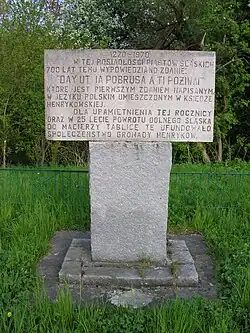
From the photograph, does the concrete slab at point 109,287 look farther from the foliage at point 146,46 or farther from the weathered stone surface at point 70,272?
the foliage at point 146,46

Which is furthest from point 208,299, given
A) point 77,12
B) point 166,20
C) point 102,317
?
point 77,12

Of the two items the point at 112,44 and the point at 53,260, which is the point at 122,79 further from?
the point at 112,44

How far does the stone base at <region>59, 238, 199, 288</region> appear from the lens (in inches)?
146

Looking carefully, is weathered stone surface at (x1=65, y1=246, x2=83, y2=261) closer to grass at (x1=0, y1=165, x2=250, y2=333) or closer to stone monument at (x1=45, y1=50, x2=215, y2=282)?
grass at (x1=0, y1=165, x2=250, y2=333)

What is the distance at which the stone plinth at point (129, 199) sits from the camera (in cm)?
387

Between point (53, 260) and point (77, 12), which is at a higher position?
point (77, 12)

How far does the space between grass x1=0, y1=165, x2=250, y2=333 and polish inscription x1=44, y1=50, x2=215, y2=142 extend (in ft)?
3.76

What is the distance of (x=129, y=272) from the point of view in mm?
3844

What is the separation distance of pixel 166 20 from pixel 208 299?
10.1m

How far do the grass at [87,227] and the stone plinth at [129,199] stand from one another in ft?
1.98

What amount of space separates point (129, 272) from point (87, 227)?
1.47 meters

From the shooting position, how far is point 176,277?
3.76 meters

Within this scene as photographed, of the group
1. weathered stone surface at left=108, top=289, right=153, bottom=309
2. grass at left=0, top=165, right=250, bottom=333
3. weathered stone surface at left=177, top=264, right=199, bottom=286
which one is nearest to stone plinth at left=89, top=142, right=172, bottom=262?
weathered stone surface at left=177, top=264, right=199, bottom=286

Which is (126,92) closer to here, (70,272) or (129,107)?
(129,107)
